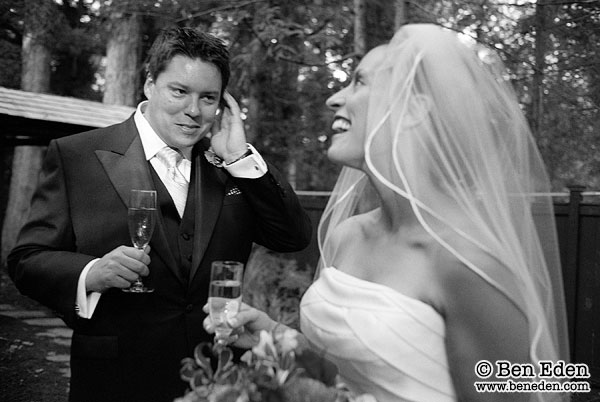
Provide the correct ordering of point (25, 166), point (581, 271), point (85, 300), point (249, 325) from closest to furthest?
point (249, 325)
point (85, 300)
point (581, 271)
point (25, 166)

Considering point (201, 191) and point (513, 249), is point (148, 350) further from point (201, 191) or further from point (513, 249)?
point (513, 249)

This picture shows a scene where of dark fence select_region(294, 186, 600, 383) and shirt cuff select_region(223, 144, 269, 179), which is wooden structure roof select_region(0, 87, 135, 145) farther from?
dark fence select_region(294, 186, 600, 383)

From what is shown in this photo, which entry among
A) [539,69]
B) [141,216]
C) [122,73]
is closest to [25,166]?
[122,73]

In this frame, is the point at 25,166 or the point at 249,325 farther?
the point at 25,166

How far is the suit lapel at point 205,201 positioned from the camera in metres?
2.79

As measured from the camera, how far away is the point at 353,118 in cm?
219

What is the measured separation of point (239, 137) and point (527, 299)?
151cm

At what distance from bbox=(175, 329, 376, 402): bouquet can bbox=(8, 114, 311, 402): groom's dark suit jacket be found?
1176 millimetres

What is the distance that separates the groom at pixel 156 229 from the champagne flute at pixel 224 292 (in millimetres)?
669

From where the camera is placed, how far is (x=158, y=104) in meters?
2.86

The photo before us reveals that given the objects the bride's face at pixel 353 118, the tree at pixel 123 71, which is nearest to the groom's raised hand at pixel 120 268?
the bride's face at pixel 353 118

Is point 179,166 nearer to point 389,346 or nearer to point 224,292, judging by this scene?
point 224,292

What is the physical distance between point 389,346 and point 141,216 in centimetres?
107

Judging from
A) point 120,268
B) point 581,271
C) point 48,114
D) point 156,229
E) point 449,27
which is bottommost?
point 581,271
